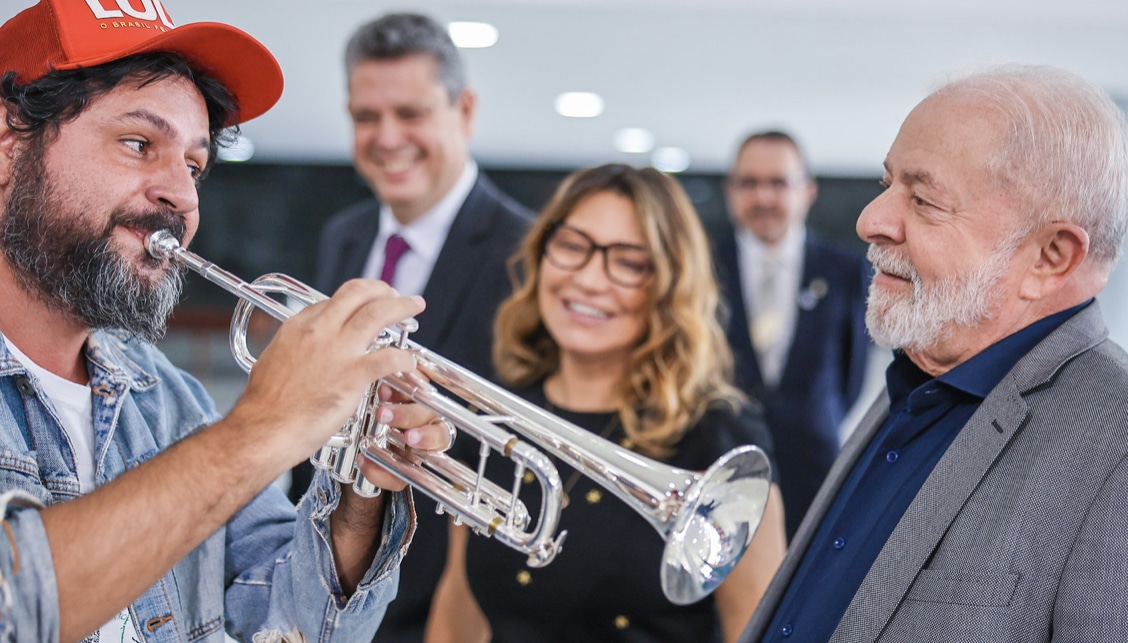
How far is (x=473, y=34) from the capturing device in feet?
22.3

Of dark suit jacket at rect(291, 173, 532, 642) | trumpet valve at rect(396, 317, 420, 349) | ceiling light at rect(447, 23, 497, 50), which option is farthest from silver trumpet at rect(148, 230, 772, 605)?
ceiling light at rect(447, 23, 497, 50)

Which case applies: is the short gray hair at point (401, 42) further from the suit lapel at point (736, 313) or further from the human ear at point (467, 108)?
the suit lapel at point (736, 313)

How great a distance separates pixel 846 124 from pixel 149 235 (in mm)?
9306

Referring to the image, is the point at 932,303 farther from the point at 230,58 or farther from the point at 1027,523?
the point at 230,58

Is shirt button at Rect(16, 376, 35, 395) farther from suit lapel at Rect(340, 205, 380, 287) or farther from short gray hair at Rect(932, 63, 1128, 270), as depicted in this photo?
suit lapel at Rect(340, 205, 380, 287)

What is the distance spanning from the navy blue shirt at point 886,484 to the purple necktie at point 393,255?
2.17 m

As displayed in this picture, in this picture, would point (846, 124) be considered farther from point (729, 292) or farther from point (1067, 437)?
point (1067, 437)

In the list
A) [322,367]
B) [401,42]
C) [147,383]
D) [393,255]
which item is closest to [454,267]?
[393,255]

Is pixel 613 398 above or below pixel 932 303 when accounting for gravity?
below

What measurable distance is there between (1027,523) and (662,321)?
145 centimetres

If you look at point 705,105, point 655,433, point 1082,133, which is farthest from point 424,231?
point 705,105

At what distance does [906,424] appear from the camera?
6.35 ft

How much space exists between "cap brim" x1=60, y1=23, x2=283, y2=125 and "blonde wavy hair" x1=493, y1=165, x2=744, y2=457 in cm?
115

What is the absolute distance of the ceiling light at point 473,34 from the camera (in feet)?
21.5
